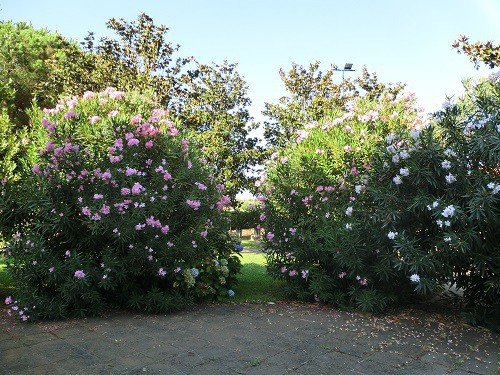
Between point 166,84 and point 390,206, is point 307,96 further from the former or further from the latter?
point 390,206

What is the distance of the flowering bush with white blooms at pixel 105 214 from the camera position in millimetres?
4969

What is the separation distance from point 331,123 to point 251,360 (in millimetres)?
3761

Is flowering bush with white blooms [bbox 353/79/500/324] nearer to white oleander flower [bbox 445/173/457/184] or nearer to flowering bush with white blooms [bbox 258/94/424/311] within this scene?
white oleander flower [bbox 445/173/457/184]

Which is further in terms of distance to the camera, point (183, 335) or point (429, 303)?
point (429, 303)

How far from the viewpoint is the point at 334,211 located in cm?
583

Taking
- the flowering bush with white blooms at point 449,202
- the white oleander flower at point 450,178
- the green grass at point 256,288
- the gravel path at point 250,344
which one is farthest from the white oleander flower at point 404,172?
the green grass at point 256,288

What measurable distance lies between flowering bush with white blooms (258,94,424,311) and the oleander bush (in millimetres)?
15

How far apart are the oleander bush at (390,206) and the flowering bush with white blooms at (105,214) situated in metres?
1.35

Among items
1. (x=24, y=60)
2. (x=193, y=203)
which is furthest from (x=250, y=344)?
(x=24, y=60)

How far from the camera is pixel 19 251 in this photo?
5.05 m

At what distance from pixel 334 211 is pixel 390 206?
109 cm

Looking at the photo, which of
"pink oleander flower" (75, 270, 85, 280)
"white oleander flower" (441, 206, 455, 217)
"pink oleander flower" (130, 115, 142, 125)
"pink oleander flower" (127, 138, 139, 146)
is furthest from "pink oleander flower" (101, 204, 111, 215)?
"white oleander flower" (441, 206, 455, 217)

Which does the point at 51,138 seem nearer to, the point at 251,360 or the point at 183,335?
the point at 183,335

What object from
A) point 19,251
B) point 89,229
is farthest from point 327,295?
point 19,251
